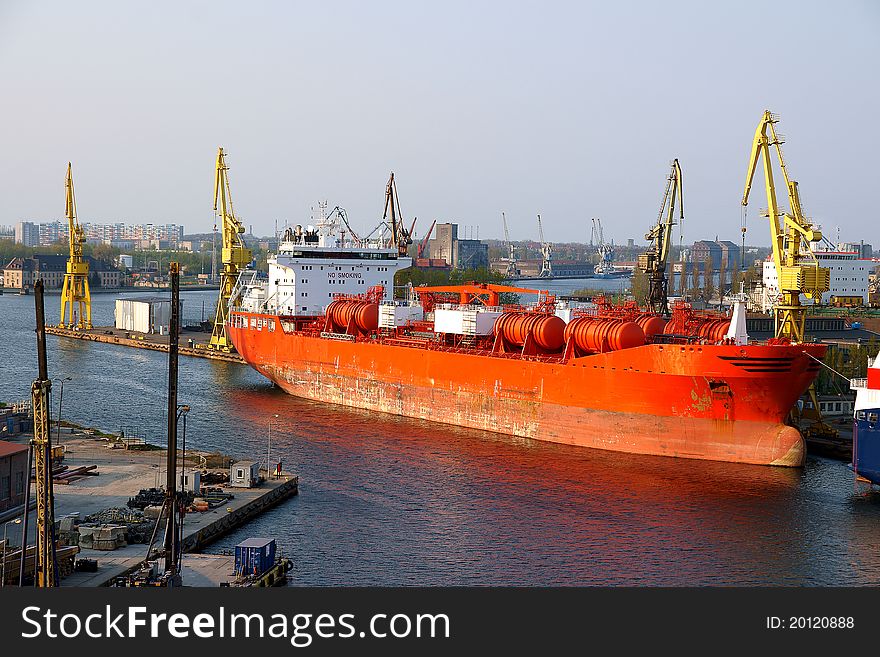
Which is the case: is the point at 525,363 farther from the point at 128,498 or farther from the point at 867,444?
the point at 128,498

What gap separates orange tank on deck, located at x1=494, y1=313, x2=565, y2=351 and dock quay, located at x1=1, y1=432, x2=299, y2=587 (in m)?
8.26

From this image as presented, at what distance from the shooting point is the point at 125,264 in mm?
127312

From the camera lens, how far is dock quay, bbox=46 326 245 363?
48062 mm

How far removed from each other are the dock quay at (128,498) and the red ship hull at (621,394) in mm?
7190

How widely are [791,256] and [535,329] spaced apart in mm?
6999

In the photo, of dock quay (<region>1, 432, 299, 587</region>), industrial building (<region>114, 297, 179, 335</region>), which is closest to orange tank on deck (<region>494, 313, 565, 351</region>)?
dock quay (<region>1, 432, 299, 587</region>)

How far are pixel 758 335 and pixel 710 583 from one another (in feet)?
81.7

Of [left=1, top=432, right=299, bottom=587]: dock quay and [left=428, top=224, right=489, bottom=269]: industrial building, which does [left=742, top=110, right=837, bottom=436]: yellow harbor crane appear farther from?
[left=428, top=224, right=489, bottom=269]: industrial building

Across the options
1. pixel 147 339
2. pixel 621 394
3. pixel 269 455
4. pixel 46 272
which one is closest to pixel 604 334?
pixel 621 394

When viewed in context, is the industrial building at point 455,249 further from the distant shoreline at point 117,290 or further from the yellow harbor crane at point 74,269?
the yellow harbor crane at point 74,269

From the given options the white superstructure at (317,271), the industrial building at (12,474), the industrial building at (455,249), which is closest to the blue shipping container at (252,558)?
the industrial building at (12,474)

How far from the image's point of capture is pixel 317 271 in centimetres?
3791

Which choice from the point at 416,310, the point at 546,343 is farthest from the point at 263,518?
the point at 416,310
